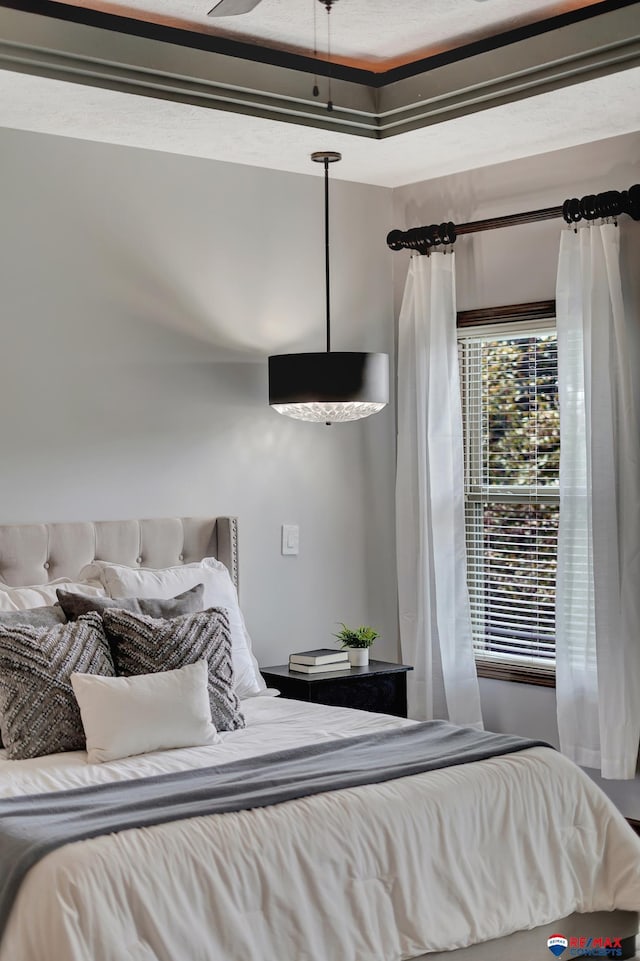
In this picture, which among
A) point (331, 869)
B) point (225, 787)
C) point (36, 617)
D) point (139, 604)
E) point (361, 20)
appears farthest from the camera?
point (361, 20)

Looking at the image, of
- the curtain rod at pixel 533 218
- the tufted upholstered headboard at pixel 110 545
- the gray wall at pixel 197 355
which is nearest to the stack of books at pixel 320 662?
the gray wall at pixel 197 355

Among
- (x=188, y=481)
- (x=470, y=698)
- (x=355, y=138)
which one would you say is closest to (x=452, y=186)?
(x=355, y=138)

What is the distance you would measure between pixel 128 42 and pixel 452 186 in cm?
184

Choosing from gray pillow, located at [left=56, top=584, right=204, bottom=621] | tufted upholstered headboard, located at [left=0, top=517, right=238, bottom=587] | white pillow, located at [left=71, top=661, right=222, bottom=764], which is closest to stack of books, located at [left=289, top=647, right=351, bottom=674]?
tufted upholstered headboard, located at [left=0, top=517, right=238, bottom=587]

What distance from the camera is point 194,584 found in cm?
411

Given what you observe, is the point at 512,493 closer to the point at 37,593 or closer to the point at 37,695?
the point at 37,593

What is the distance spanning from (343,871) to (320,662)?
1.92 m

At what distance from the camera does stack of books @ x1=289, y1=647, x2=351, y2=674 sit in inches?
181

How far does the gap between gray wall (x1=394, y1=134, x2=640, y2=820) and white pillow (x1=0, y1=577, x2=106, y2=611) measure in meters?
1.90

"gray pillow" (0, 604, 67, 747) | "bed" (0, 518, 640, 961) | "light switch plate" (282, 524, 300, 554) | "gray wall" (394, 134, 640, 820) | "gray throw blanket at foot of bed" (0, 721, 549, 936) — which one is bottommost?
"bed" (0, 518, 640, 961)

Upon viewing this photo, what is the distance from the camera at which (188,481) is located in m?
4.68

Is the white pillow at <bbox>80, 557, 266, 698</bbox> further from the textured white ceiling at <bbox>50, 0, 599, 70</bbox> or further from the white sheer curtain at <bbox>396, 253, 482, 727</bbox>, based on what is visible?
the textured white ceiling at <bbox>50, 0, 599, 70</bbox>

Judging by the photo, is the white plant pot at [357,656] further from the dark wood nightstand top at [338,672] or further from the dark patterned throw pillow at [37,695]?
the dark patterned throw pillow at [37,695]

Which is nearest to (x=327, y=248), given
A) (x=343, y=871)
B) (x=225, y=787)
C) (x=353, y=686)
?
(x=353, y=686)
